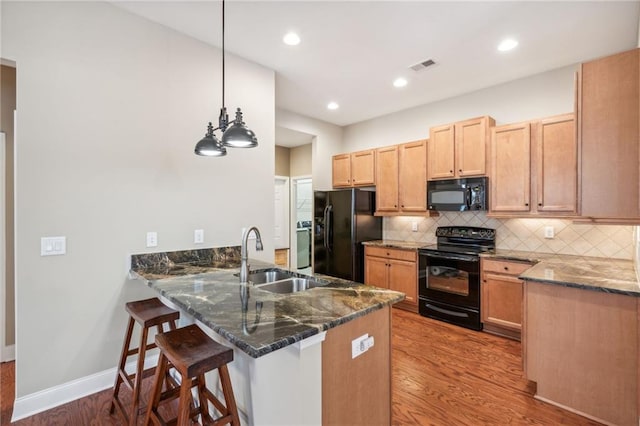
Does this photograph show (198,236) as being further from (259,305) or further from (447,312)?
(447,312)

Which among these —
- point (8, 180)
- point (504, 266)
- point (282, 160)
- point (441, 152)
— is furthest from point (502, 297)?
point (8, 180)

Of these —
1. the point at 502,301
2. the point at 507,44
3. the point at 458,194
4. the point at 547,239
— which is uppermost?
the point at 507,44

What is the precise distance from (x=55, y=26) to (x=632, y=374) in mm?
4439

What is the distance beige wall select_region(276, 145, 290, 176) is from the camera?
20.8 ft

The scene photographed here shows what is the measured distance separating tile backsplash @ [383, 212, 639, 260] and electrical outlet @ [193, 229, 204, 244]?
3108 mm

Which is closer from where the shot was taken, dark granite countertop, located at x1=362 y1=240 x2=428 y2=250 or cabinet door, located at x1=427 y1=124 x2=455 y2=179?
cabinet door, located at x1=427 y1=124 x2=455 y2=179

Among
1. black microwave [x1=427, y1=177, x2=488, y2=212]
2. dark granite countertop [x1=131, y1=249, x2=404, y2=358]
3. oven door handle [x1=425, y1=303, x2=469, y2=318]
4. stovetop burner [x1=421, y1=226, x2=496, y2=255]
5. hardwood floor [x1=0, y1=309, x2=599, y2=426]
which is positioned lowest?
hardwood floor [x1=0, y1=309, x2=599, y2=426]

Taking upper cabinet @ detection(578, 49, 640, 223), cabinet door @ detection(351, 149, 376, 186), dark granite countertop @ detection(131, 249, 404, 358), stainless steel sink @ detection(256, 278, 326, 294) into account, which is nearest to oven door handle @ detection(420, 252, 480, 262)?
upper cabinet @ detection(578, 49, 640, 223)

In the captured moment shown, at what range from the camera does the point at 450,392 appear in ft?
7.54

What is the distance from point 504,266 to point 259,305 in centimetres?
284

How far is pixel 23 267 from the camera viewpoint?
201 cm

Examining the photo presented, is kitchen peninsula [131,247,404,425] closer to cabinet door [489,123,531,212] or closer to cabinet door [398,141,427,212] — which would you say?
cabinet door [489,123,531,212]

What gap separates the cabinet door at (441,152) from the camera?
384 centimetres

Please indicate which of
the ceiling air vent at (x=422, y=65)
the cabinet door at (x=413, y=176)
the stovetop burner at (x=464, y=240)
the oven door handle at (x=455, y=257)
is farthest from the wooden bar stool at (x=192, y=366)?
the cabinet door at (x=413, y=176)
